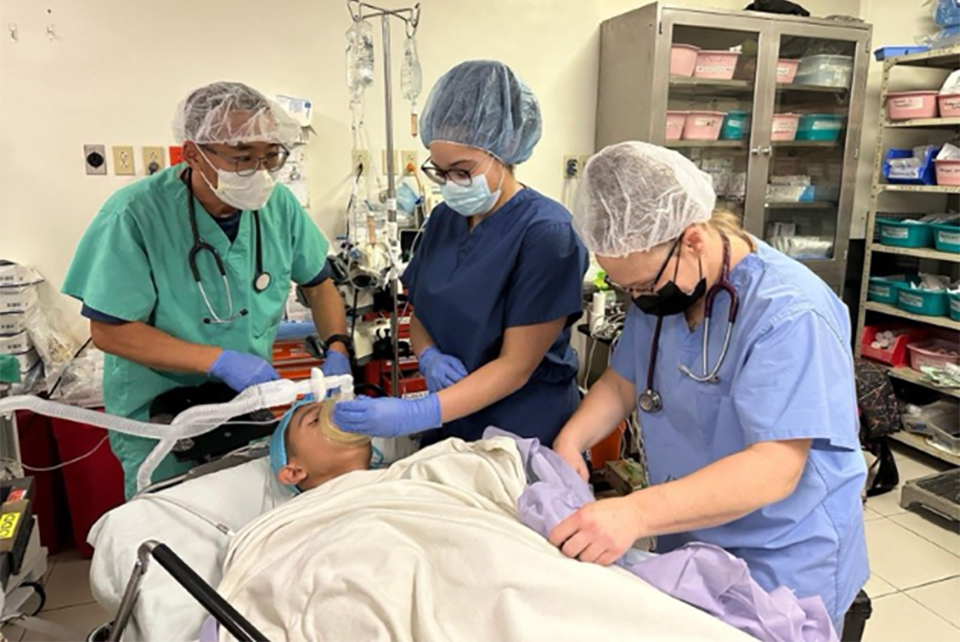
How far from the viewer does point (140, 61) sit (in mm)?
2713

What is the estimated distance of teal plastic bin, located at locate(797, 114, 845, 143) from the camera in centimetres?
357

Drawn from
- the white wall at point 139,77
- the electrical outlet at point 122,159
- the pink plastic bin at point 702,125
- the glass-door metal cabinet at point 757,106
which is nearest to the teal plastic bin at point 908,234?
the glass-door metal cabinet at point 757,106

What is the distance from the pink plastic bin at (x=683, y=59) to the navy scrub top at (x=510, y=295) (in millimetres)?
1956

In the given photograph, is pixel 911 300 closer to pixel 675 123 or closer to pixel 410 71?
pixel 675 123

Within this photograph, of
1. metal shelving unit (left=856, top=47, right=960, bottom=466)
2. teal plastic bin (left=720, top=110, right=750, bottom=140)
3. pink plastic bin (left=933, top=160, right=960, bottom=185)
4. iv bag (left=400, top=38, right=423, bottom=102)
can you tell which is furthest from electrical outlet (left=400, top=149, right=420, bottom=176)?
pink plastic bin (left=933, top=160, right=960, bottom=185)

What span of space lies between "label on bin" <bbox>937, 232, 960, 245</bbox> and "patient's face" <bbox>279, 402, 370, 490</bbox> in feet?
9.71

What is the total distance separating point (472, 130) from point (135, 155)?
183 cm

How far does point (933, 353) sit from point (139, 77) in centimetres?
372

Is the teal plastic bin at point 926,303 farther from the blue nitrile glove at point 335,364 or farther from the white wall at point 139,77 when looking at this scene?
the blue nitrile glove at point 335,364

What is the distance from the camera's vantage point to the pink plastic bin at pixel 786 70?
3.48 m

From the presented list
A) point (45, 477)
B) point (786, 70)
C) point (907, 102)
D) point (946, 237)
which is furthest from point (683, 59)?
point (45, 477)

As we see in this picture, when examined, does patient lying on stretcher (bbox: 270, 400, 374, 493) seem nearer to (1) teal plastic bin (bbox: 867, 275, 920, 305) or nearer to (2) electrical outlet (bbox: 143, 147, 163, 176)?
(2) electrical outlet (bbox: 143, 147, 163, 176)

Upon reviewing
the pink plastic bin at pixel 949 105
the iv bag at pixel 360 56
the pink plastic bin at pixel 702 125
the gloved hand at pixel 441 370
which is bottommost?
the gloved hand at pixel 441 370

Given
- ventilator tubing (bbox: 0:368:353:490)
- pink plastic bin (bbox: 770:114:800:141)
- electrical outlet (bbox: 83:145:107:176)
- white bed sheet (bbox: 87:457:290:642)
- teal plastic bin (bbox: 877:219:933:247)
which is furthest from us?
pink plastic bin (bbox: 770:114:800:141)
